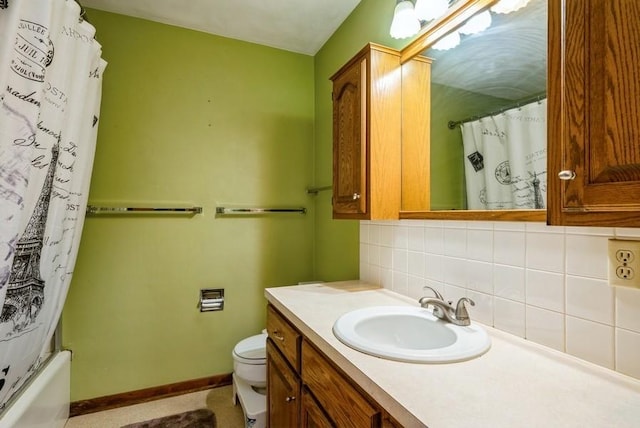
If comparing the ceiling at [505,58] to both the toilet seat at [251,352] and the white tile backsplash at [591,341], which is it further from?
the toilet seat at [251,352]

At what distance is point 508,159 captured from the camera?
3.44ft

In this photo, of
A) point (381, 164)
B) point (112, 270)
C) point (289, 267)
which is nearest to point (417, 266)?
point (381, 164)

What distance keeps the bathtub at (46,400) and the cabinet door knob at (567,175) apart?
6.25 ft

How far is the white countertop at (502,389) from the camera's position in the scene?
22.9 inches

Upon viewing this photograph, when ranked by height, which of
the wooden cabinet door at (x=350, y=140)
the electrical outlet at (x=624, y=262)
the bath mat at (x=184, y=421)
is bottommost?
the bath mat at (x=184, y=421)

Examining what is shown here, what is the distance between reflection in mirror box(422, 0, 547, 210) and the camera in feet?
3.13

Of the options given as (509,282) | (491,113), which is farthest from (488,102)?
(509,282)

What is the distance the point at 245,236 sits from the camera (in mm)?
2217

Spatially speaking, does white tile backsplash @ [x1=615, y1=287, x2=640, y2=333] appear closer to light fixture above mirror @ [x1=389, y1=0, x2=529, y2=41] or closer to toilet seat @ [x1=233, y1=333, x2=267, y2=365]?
light fixture above mirror @ [x1=389, y1=0, x2=529, y2=41]

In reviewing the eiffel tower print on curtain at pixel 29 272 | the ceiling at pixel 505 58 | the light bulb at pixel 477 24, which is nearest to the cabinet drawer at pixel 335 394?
the ceiling at pixel 505 58

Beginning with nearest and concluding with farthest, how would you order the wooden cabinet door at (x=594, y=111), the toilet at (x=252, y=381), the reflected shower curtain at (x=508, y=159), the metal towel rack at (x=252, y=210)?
the wooden cabinet door at (x=594, y=111)
the reflected shower curtain at (x=508, y=159)
the toilet at (x=252, y=381)
the metal towel rack at (x=252, y=210)

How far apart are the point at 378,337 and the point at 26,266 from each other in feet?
4.58

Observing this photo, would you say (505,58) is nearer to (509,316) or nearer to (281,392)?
(509,316)

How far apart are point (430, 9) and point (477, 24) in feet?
0.66
